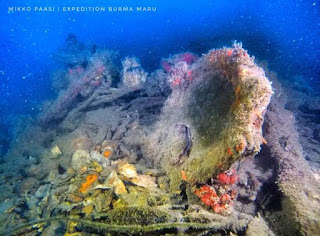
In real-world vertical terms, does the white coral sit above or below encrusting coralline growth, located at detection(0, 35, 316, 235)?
above

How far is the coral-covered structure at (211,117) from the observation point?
1.91 meters

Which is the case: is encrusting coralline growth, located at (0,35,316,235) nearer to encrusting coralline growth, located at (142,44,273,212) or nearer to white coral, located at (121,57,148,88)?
encrusting coralline growth, located at (142,44,273,212)

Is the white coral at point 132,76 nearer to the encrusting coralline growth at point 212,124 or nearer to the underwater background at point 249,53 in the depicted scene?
the underwater background at point 249,53

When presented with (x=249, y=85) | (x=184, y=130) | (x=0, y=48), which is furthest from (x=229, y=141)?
(x=0, y=48)

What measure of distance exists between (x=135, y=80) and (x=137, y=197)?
4379 millimetres

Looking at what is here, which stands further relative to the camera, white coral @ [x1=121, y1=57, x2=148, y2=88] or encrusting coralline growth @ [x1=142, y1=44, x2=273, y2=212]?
white coral @ [x1=121, y1=57, x2=148, y2=88]

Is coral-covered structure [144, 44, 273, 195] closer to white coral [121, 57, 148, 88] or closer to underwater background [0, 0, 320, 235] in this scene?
underwater background [0, 0, 320, 235]

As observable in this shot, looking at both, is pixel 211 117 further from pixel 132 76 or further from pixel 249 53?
pixel 249 53

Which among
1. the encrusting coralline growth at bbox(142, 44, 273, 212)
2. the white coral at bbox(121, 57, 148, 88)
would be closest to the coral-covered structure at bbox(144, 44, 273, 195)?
the encrusting coralline growth at bbox(142, 44, 273, 212)

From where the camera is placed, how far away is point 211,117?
8.71ft

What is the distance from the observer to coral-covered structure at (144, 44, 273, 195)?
1.91 meters

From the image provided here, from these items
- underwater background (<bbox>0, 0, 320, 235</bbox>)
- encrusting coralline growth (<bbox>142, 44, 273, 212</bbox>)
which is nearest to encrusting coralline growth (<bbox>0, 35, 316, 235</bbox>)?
encrusting coralline growth (<bbox>142, 44, 273, 212</bbox>)

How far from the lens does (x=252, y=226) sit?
1983 mm

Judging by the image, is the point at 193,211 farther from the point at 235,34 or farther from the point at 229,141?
the point at 235,34
